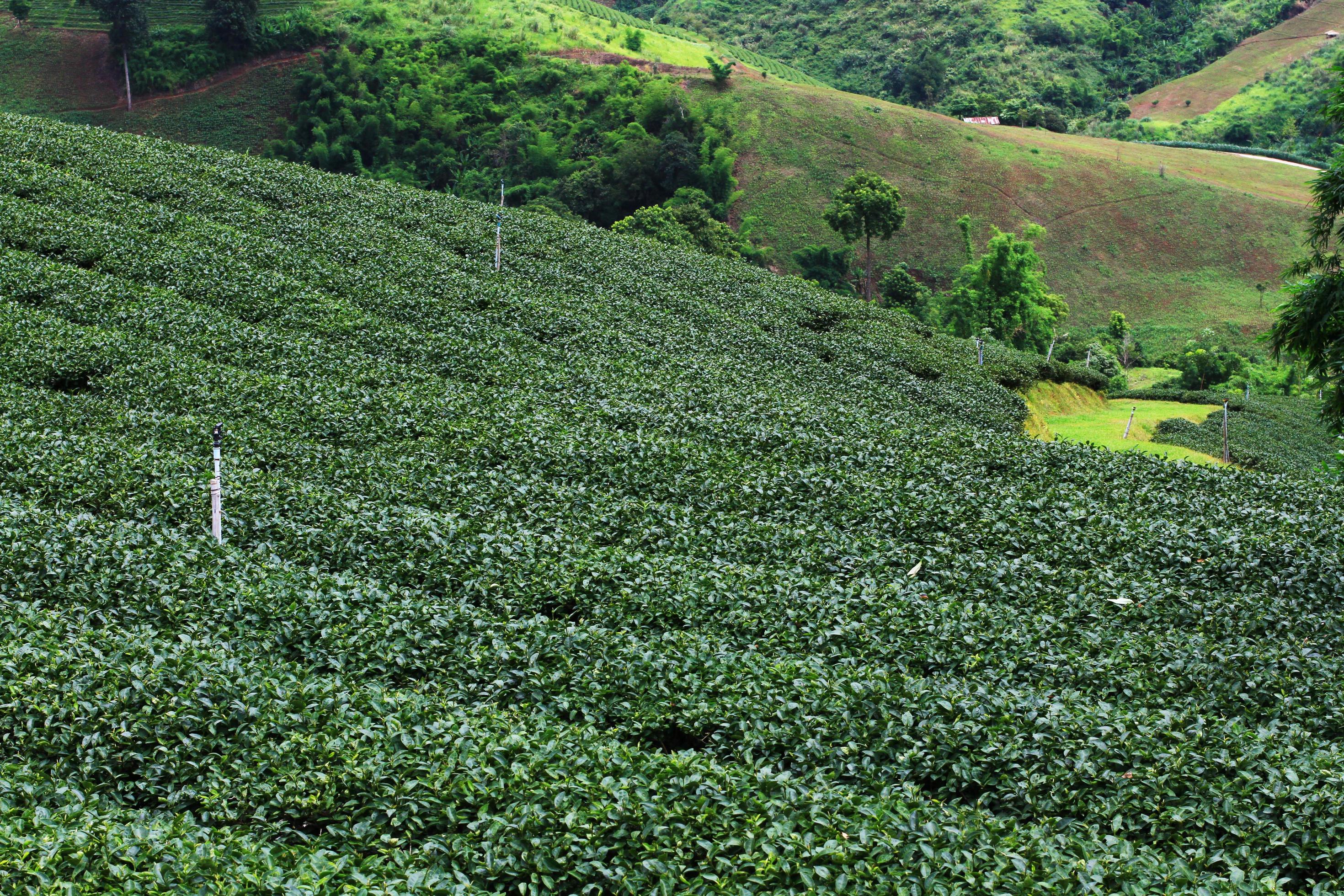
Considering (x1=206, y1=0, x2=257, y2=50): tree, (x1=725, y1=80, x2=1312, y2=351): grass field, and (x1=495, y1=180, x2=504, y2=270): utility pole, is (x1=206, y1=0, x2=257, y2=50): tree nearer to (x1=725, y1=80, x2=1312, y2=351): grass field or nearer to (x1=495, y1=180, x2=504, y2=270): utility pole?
(x1=725, y1=80, x2=1312, y2=351): grass field

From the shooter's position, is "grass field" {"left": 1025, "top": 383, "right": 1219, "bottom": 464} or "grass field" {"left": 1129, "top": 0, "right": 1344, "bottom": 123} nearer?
"grass field" {"left": 1025, "top": 383, "right": 1219, "bottom": 464}

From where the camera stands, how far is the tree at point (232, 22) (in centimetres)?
8688

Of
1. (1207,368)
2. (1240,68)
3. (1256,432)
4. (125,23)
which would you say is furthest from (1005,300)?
(1240,68)

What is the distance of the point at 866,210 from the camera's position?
61.0 metres

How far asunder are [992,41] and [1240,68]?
3369 cm

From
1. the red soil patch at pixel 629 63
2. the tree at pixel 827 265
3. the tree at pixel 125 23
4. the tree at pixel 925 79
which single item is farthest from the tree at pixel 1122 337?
the tree at pixel 125 23

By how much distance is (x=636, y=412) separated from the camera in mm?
19969

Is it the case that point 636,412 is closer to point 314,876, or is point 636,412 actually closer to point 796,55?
point 314,876

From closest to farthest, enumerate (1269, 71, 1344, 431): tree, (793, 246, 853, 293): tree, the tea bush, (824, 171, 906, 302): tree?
(1269, 71, 1344, 431): tree → the tea bush → (824, 171, 906, 302): tree → (793, 246, 853, 293): tree

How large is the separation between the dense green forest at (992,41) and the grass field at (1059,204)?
2973 centimetres

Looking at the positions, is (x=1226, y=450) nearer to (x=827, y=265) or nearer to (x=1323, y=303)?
(x=1323, y=303)

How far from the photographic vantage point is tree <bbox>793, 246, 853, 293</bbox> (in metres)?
69.1

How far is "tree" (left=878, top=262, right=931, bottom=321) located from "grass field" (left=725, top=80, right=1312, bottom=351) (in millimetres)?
10459

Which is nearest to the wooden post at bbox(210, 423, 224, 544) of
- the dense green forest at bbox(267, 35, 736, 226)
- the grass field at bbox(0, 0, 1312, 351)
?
the grass field at bbox(0, 0, 1312, 351)
